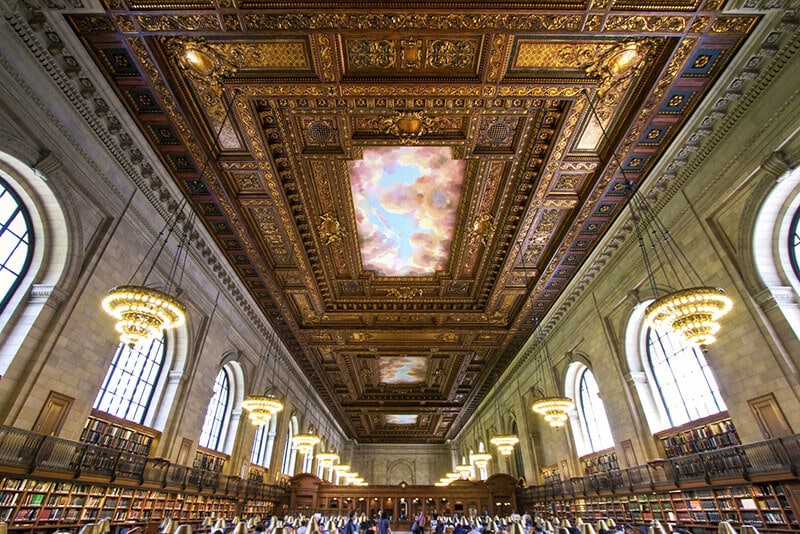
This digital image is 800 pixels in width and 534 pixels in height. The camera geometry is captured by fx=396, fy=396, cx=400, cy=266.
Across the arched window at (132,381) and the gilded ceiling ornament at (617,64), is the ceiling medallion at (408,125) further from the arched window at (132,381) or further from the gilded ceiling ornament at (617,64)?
the arched window at (132,381)

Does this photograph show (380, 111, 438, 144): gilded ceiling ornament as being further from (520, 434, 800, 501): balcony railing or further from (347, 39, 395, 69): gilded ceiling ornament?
(520, 434, 800, 501): balcony railing

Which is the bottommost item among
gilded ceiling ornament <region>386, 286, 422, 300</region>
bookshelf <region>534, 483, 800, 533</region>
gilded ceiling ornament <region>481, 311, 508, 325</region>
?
bookshelf <region>534, 483, 800, 533</region>

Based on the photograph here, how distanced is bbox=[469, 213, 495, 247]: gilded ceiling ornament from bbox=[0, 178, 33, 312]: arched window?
26.7 ft

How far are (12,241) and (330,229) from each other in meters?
5.44

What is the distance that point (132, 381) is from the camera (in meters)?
8.26

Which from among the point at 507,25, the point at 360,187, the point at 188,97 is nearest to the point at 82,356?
the point at 188,97

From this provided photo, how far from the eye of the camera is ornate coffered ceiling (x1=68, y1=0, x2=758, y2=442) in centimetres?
543

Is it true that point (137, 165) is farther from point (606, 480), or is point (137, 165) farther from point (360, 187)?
point (606, 480)

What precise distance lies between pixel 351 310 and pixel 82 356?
7.39m

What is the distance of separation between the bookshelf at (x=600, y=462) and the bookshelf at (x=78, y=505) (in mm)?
10604

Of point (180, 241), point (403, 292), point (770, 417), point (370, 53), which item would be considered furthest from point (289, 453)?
point (370, 53)

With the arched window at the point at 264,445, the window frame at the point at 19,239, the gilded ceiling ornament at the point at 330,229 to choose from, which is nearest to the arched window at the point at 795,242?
the gilded ceiling ornament at the point at 330,229

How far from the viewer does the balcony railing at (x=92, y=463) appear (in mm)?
5215

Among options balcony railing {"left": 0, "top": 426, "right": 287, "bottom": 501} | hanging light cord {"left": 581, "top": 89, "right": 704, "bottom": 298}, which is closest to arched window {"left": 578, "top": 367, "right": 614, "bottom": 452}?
hanging light cord {"left": 581, "top": 89, "right": 704, "bottom": 298}
